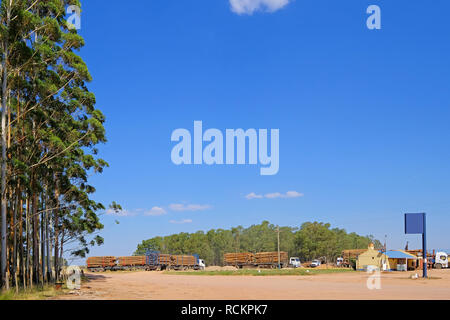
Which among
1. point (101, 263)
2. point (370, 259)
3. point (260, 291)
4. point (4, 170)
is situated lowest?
point (101, 263)

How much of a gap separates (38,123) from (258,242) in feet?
354

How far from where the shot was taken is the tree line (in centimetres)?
1958

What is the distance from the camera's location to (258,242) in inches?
4983

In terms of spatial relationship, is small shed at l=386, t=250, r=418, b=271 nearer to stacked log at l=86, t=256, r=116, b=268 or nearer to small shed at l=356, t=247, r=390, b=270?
small shed at l=356, t=247, r=390, b=270

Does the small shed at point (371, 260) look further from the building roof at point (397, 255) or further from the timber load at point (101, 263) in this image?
the timber load at point (101, 263)

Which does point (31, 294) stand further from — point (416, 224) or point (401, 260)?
point (401, 260)

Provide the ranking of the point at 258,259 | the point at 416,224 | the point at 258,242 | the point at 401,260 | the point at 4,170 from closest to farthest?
1. the point at 4,170
2. the point at 416,224
3. the point at 401,260
4. the point at 258,259
5. the point at 258,242

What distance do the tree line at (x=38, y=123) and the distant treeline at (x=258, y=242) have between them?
83.8 meters

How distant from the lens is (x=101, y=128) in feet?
79.2

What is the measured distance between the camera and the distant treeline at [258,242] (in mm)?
106688

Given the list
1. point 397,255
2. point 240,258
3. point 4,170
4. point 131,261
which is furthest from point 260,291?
point 240,258

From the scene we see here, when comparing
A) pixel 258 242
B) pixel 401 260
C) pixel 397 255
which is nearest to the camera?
pixel 397 255

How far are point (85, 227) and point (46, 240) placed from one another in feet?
16.3
